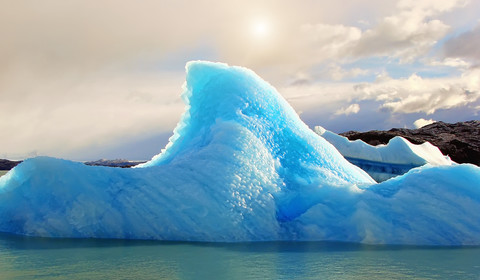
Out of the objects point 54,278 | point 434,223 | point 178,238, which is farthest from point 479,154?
point 54,278

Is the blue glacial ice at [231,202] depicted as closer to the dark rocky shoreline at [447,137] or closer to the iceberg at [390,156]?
the iceberg at [390,156]

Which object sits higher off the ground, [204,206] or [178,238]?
[204,206]

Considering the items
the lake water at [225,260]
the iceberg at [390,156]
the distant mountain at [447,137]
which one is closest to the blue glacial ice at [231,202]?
the lake water at [225,260]

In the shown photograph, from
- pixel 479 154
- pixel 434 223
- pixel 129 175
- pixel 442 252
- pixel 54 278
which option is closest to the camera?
pixel 54 278

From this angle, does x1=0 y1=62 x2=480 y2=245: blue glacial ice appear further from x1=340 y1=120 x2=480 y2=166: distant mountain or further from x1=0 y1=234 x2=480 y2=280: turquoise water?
x1=340 y1=120 x2=480 y2=166: distant mountain

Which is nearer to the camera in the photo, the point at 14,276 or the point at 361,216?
the point at 14,276

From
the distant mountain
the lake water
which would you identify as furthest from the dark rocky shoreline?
the lake water

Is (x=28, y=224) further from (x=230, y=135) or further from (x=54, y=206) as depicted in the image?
(x=230, y=135)

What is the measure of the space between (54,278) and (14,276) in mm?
486

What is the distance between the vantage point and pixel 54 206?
309 inches

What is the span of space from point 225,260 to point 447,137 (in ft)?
118

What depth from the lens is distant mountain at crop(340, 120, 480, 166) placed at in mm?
34938

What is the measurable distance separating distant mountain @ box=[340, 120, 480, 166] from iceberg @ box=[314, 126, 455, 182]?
16.5 metres

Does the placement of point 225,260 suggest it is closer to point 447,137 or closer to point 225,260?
point 225,260
